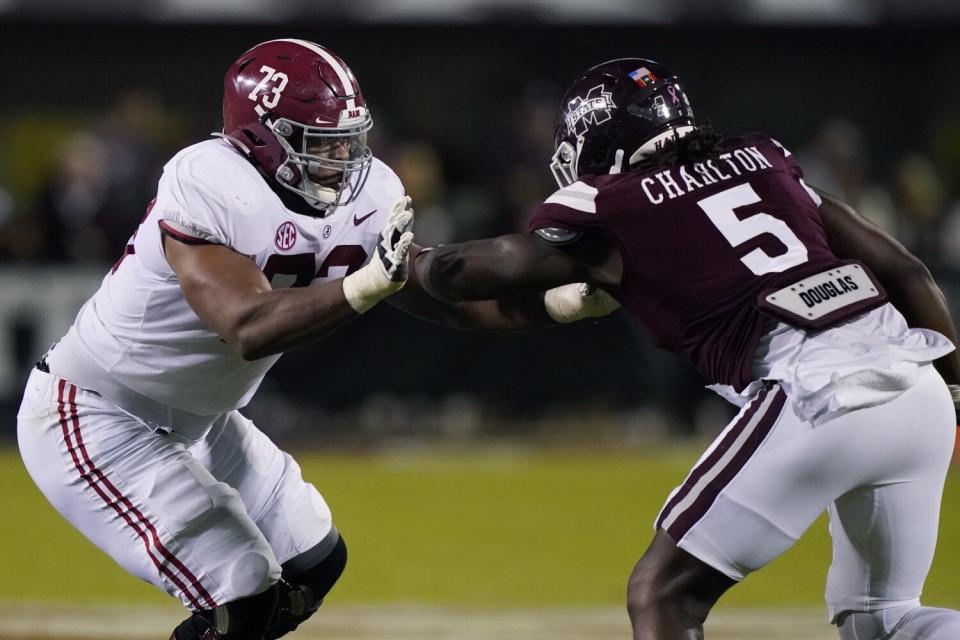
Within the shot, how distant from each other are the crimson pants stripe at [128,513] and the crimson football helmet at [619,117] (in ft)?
4.60

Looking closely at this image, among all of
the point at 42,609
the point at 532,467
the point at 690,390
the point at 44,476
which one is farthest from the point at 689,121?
the point at 690,390

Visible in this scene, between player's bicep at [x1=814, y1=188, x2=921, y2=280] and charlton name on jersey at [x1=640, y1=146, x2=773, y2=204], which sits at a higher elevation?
charlton name on jersey at [x1=640, y1=146, x2=773, y2=204]

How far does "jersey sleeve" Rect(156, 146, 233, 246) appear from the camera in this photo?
137 inches

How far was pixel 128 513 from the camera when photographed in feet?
12.2

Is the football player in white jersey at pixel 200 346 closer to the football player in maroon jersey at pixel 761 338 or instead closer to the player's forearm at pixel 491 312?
the player's forearm at pixel 491 312

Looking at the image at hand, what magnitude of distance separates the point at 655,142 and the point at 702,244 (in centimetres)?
36

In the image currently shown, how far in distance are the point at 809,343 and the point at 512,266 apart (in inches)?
27.5

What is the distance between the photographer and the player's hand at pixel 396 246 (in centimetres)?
327

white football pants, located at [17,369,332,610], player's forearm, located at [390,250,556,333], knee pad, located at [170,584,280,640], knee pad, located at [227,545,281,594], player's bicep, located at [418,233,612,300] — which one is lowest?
knee pad, located at [170,584,280,640]

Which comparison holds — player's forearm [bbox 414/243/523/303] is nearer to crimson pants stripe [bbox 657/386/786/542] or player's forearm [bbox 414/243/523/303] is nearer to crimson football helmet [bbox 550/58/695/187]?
crimson football helmet [bbox 550/58/695/187]

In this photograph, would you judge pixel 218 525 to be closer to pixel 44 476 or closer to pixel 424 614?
pixel 44 476

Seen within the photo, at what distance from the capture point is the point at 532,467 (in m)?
8.59

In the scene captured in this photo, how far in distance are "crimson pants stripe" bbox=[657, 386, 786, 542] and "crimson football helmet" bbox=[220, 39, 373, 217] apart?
1214mm

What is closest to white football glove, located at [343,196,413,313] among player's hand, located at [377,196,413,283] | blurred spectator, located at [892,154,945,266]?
player's hand, located at [377,196,413,283]
